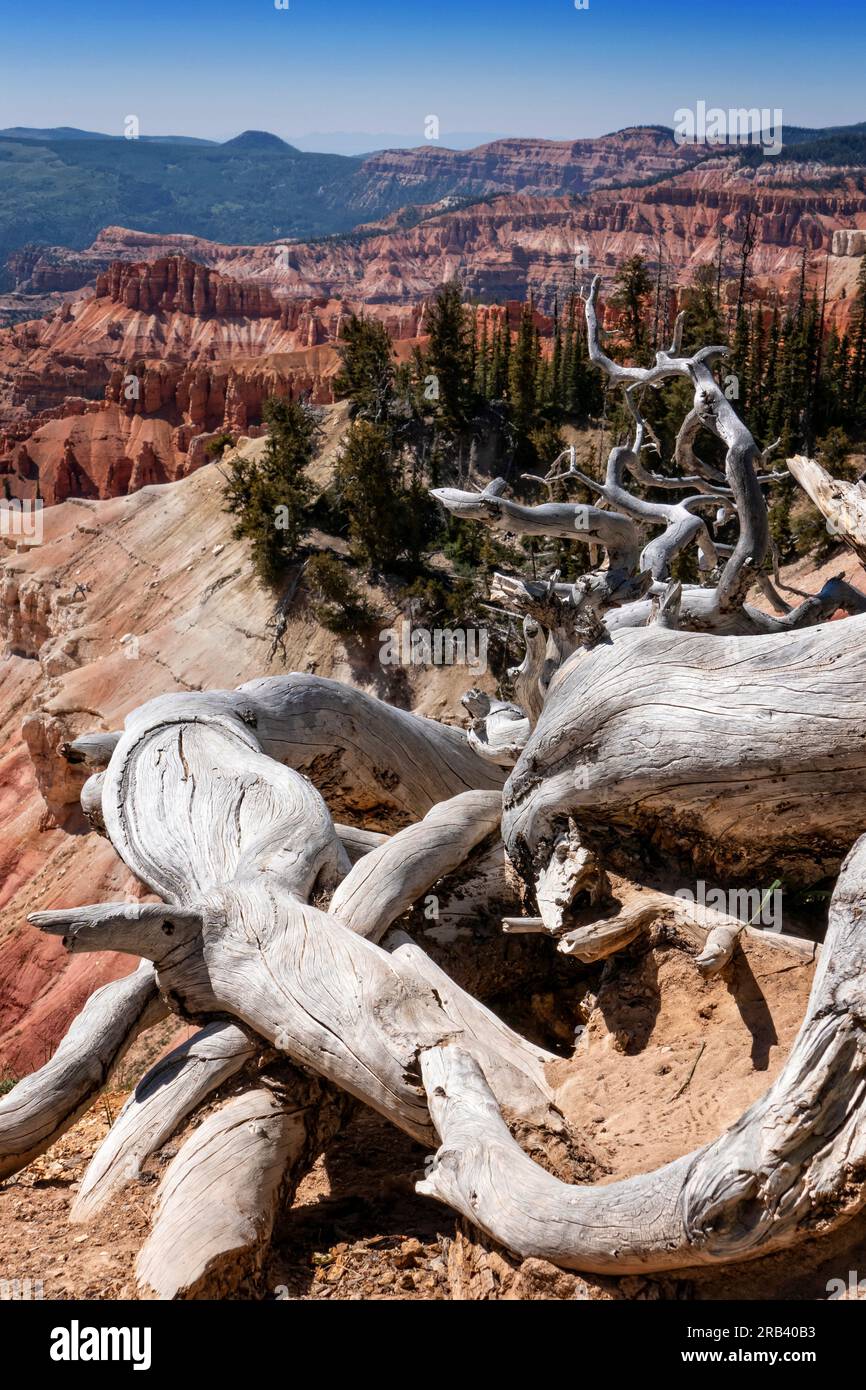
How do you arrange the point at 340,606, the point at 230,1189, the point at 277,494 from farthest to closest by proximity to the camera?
the point at 277,494 < the point at 340,606 < the point at 230,1189

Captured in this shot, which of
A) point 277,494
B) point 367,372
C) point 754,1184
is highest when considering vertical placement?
point 367,372

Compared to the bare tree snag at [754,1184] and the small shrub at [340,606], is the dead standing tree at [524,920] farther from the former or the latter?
the small shrub at [340,606]

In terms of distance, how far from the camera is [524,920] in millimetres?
5664

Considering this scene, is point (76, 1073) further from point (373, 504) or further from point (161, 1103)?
point (373, 504)

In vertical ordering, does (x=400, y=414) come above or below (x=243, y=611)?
above

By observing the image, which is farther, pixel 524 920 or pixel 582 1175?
pixel 524 920

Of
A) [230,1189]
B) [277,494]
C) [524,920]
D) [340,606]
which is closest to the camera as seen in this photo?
A: [230,1189]

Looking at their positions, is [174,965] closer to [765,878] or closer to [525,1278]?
[525,1278]

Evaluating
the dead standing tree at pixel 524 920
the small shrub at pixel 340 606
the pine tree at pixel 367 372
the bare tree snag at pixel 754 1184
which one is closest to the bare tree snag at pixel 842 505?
the dead standing tree at pixel 524 920

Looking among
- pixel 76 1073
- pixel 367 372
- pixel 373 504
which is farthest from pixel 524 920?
pixel 367 372

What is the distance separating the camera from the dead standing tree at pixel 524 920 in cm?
363
